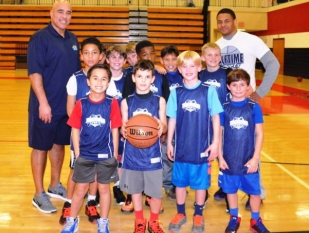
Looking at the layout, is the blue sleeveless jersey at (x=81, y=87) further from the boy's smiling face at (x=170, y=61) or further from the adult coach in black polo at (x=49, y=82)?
the boy's smiling face at (x=170, y=61)

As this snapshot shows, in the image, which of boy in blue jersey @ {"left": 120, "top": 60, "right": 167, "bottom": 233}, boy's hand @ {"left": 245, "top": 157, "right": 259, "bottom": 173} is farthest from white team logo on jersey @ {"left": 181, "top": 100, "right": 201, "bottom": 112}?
boy's hand @ {"left": 245, "top": 157, "right": 259, "bottom": 173}

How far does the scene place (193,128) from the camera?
10.9ft

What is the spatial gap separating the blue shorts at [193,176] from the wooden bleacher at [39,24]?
1720 cm

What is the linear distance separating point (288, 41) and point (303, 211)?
52.8ft

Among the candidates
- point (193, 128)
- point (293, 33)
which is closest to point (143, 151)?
point (193, 128)

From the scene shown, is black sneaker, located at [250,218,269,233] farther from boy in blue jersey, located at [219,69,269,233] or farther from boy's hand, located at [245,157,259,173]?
boy's hand, located at [245,157,259,173]

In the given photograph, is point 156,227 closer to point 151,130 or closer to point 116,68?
point 151,130

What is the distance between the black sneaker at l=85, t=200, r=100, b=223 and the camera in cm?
364

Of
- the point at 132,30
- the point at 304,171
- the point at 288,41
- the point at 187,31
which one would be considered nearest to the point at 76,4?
the point at 132,30

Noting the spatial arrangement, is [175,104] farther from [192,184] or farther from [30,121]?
[30,121]

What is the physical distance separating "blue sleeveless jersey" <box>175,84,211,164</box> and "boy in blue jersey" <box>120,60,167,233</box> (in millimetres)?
171

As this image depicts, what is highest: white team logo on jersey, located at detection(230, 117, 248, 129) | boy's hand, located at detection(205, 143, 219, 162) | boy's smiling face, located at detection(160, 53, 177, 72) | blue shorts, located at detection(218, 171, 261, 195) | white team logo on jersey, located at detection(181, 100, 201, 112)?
boy's smiling face, located at detection(160, 53, 177, 72)

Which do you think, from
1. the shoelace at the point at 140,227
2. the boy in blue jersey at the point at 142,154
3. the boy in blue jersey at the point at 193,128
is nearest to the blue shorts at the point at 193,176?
the boy in blue jersey at the point at 193,128

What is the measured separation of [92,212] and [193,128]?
120cm
